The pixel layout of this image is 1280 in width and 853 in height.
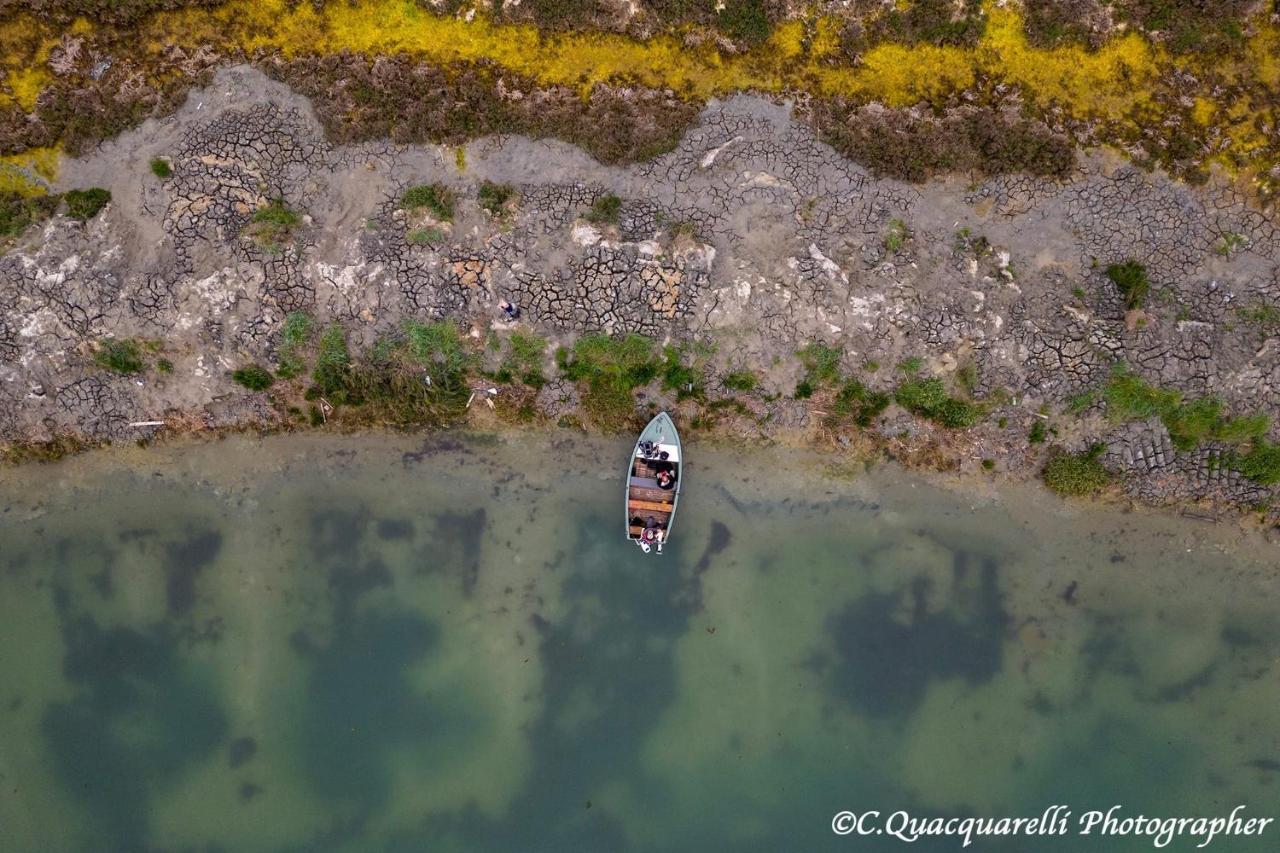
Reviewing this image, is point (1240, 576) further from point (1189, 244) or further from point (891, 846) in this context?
point (891, 846)

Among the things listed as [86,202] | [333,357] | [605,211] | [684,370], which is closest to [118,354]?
[86,202]

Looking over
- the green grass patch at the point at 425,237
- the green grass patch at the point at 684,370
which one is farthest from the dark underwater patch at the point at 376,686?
the green grass patch at the point at 425,237

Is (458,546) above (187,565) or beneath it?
above

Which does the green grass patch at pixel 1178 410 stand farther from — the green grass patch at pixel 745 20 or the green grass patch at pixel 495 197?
the green grass patch at pixel 495 197

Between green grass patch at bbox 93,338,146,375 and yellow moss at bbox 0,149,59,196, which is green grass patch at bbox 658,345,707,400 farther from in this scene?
yellow moss at bbox 0,149,59,196

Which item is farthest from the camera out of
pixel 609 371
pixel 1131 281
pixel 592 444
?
pixel 592 444

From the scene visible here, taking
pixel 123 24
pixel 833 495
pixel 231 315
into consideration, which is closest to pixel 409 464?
pixel 231 315

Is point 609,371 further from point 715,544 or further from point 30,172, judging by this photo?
point 30,172
